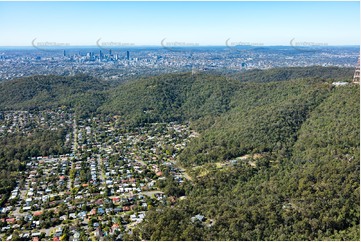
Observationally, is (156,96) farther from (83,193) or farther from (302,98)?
(83,193)

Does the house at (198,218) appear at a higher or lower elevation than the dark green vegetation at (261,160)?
lower

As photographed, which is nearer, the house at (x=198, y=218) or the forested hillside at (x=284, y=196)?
the forested hillside at (x=284, y=196)

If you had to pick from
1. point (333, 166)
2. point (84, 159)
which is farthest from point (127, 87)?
point (333, 166)

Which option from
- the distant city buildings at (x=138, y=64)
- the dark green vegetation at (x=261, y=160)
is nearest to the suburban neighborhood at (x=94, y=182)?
the dark green vegetation at (x=261, y=160)

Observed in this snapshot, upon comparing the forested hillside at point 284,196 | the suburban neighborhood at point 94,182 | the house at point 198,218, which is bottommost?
the suburban neighborhood at point 94,182

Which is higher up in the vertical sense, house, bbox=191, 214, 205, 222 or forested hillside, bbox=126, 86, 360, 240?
forested hillside, bbox=126, 86, 360, 240

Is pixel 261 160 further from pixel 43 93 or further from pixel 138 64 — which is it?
pixel 138 64

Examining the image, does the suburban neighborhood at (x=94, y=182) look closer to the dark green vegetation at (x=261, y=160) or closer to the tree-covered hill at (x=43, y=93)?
the dark green vegetation at (x=261, y=160)

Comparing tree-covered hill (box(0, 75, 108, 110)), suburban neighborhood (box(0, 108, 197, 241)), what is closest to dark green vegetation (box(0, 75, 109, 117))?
tree-covered hill (box(0, 75, 108, 110))

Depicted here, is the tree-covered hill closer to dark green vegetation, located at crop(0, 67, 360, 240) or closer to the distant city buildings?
dark green vegetation, located at crop(0, 67, 360, 240)
